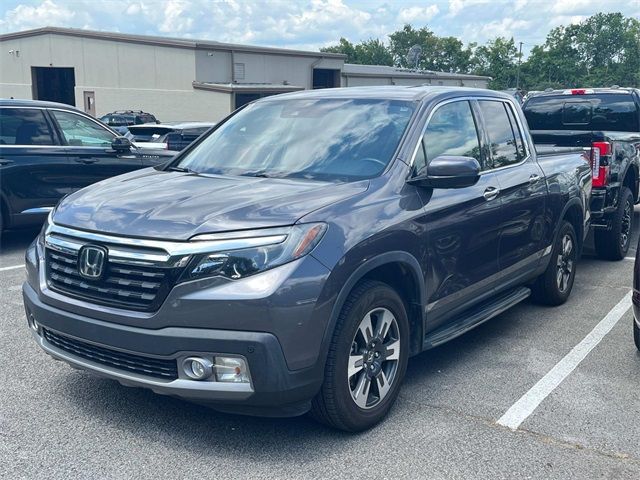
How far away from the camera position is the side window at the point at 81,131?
8969mm

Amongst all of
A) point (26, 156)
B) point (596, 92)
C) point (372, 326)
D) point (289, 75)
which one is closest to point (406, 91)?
point (372, 326)

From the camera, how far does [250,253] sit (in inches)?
137

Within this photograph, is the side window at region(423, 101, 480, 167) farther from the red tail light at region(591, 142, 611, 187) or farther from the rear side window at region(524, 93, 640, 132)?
the rear side window at region(524, 93, 640, 132)

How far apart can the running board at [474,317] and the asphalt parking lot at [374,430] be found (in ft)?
1.04

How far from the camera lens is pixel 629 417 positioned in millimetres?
4234

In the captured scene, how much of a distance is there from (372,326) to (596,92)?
7458 mm

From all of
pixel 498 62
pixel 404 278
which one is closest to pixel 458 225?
pixel 404 278

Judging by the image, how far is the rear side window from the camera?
32.6 ft

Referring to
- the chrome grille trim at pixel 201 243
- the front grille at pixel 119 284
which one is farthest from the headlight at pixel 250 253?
the front grille at pixel 119 284

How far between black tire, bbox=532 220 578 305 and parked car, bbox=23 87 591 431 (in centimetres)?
109

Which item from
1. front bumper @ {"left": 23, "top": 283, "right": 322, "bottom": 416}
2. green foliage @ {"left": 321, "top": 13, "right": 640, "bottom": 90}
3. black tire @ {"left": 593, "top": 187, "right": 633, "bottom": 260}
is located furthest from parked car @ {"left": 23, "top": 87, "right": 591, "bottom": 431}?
green foliage @ {"left": 321, "top": 13, "right": 640, "bottom": 90}

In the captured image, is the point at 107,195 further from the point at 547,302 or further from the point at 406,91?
the point at 547,302

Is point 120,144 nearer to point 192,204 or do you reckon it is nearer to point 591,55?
point 192,204

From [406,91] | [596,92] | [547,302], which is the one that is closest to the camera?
[406,91]
